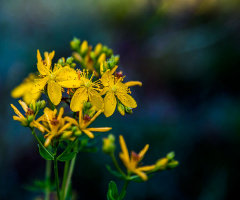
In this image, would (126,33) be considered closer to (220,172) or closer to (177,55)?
(177,55)

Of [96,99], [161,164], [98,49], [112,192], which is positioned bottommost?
[112,192]

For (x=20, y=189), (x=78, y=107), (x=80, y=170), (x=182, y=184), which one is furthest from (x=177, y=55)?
(x=78, y=107)

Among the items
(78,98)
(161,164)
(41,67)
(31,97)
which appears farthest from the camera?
(31,97)

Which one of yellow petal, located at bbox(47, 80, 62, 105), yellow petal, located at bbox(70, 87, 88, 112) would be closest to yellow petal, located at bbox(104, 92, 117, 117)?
yellow petal, located at bbox(70, 87, 88, 112)

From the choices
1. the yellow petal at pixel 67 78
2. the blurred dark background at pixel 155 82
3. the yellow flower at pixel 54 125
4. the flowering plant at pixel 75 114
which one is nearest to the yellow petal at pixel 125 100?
the flowering plant at pixel 75 114

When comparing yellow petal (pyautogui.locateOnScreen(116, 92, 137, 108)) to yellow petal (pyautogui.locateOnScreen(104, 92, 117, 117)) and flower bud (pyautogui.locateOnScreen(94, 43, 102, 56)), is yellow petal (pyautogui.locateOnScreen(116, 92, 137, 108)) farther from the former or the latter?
flower bud (pyautogui.locateOnScreen(94, 43, 102, 56))

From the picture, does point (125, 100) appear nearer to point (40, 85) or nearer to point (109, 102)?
point (109, 102)

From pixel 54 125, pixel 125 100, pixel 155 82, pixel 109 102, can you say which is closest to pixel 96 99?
pixel 109 102

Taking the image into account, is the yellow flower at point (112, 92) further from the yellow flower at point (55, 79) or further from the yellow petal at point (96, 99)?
the yellow flower at point (55, 79)

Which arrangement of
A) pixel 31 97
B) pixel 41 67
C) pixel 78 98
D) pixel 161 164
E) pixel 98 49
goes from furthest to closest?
pixel 98 49, pixel 31 97, pixel 41 67, pixel 78 98, pixel 161 164
